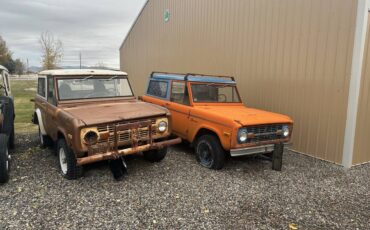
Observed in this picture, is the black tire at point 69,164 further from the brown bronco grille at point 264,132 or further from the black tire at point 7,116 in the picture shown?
the brown bronco grille at point 264,132

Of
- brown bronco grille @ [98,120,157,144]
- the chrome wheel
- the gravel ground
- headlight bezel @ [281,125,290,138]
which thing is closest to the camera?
the gravel ground

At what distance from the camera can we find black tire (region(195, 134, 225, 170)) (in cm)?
527

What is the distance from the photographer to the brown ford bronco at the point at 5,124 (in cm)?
441

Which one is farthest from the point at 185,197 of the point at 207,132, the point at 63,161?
the point at 63,161

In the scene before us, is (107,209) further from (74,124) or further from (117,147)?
(74,124)

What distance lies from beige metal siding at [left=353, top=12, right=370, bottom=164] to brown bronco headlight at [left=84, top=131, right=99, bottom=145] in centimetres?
537

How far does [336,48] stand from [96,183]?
18.2 feet

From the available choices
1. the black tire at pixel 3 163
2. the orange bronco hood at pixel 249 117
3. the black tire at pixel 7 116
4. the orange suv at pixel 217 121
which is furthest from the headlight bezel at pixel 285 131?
the black tire at pixel 7 116

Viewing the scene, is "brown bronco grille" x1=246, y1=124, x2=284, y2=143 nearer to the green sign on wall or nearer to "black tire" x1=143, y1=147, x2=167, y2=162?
"black tire" x1=143, y1=147, x2=167, y2=162

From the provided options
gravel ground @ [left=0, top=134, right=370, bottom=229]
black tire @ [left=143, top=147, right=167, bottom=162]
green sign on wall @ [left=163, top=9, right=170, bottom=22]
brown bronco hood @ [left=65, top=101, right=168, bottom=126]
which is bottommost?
gravel ground @ [left=0, top=134, right=370, bottom=229]

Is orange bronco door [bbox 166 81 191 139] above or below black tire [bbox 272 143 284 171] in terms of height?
above

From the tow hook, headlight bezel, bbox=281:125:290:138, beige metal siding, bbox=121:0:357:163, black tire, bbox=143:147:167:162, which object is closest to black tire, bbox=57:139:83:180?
the tow hook

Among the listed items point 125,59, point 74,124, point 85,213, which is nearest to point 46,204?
point 85,213

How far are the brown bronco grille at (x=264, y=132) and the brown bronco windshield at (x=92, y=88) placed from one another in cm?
269
